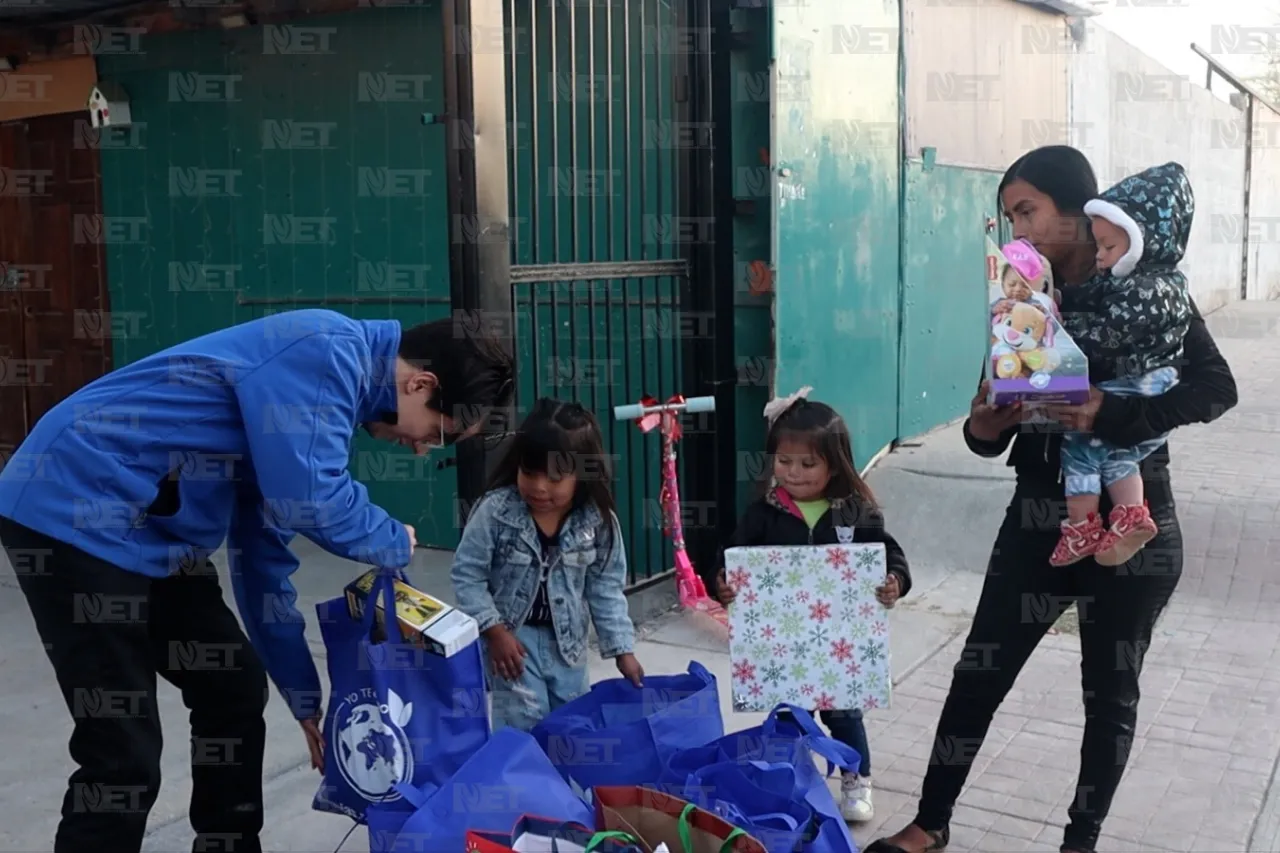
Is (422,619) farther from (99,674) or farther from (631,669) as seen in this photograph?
(631,669)

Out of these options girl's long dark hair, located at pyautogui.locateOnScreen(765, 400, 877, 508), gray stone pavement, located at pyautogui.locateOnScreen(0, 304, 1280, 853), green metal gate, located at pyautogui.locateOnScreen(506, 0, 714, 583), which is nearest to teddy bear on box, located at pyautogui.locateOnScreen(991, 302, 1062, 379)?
girl's long dark hair, located at pyautogui.locateOnScreen(765, 400, 877, 508)

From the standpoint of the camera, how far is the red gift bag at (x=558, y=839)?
238cm

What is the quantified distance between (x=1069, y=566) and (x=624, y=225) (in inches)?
115

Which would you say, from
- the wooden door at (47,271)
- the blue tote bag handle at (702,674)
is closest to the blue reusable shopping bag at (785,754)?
the blue tote bag handle at (702,674)

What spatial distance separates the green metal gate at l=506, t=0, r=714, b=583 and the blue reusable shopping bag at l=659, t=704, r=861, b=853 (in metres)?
2.26

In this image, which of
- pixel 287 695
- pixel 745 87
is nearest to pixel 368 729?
pixel 287 695

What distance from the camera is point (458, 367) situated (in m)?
2.54

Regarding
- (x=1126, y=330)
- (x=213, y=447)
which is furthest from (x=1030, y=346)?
(x=213, y=447)

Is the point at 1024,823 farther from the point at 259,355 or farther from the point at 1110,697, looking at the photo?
the point at 259,355

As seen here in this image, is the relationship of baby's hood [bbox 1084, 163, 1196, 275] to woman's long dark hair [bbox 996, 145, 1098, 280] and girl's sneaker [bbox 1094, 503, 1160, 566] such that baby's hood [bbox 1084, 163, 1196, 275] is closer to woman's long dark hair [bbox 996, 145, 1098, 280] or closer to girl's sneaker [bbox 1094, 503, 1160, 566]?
woman's long dark hair [bbox 996, 145, 1098, 280]

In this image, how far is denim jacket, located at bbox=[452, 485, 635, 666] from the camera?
3195 mm

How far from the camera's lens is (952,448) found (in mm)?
7465

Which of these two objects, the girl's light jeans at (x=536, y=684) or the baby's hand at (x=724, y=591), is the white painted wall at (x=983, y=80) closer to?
the baby's hand at (x=724, y=591)

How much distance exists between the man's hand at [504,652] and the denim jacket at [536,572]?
4 cm
